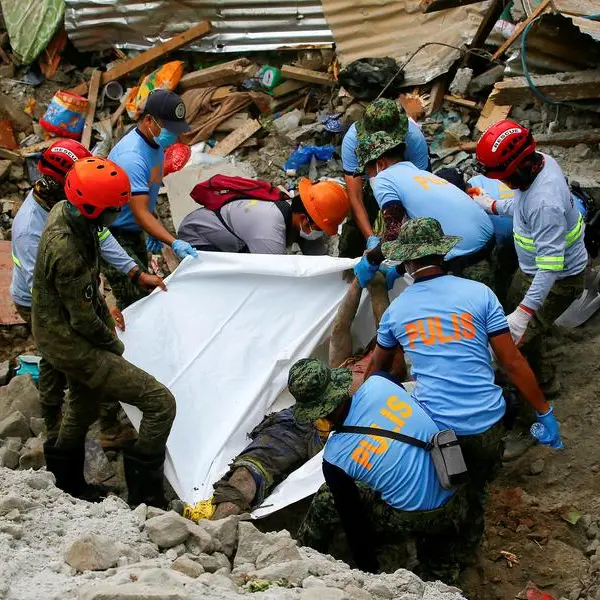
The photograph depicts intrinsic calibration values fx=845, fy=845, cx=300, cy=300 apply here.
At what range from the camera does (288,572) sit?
3357mm

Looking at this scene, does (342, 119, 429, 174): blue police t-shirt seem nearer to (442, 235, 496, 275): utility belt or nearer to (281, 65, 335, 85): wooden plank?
(442, 235, 496, 275): utility belt

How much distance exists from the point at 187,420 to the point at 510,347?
2.02 m

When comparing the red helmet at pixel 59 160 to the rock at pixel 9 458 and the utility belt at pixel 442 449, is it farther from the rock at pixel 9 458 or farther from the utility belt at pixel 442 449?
the utility belt at pixel 442 449

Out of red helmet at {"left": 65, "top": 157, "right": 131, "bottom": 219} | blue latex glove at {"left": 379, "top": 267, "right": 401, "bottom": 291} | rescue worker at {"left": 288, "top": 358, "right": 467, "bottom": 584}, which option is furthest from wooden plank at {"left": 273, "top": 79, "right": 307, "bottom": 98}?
rescue worker at {"left": 288, "top": 358, "right": 467, "bottom": 584}

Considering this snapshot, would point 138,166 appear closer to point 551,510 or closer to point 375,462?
point 375,462

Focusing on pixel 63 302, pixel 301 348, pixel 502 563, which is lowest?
pixel 502 563

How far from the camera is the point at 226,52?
951 cm

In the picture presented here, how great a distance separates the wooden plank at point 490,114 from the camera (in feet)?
24.2

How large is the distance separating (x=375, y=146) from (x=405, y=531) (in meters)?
2.27

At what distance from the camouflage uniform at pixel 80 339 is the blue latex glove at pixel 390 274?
58.9 inches

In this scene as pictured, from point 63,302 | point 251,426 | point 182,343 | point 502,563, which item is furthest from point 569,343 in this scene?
point 63,302

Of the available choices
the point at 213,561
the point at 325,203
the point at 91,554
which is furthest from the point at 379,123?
the point at 91,554

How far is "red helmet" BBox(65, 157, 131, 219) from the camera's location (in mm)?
4145

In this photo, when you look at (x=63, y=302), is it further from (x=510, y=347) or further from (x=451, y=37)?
(x=451, y=37)
